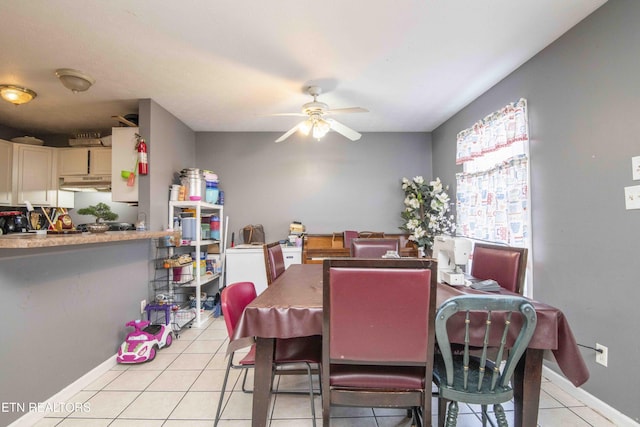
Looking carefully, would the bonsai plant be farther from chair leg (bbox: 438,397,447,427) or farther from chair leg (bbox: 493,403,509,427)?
chair leg (bbox: 493,403,509,427)

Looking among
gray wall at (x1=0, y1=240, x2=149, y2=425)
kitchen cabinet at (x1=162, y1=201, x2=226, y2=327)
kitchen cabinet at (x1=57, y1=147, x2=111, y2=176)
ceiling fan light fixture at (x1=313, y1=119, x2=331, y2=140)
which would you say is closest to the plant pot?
gray wall at (x1=0, y1=240, x2=149, y2=425)

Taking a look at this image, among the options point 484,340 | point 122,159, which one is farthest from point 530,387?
point 122,159

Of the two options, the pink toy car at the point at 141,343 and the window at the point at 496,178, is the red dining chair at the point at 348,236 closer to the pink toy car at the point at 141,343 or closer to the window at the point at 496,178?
the window at the point at 496,178

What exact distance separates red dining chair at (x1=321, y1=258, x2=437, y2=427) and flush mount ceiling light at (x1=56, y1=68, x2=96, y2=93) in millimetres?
2765

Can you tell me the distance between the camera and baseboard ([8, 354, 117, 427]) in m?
1.61

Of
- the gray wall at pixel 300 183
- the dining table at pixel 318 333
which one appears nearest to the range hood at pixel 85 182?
the gray wall at pixel 300 183

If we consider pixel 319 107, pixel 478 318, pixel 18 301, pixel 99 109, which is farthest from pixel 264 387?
pixel 99 109

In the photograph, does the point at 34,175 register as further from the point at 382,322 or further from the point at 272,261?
the point at 382,322

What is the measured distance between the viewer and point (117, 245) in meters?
2.42

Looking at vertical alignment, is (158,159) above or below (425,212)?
above

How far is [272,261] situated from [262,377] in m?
0.88

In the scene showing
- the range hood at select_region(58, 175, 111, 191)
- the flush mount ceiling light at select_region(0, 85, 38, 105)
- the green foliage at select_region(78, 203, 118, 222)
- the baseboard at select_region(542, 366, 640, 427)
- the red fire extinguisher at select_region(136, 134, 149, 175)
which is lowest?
the baseboard at select_region(542, 366, 640, 427)

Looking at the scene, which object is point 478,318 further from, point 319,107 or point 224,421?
point 319,107

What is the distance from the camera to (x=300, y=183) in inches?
162
